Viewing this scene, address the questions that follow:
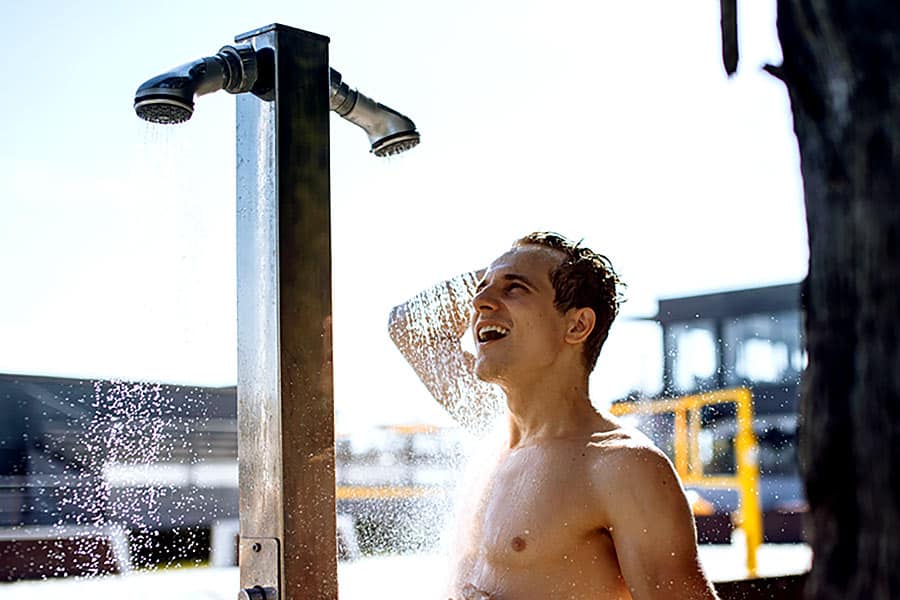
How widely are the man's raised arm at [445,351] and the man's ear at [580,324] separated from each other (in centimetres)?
56

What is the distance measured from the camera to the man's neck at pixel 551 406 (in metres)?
2.41

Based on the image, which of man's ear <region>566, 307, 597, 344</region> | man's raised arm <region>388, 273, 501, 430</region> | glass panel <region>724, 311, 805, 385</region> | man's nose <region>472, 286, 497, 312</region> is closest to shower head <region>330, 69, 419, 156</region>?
man's nose <region>472, 286, 497, 312</region>

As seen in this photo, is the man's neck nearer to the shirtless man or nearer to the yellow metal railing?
the shirtless man

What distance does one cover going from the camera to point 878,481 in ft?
2.67

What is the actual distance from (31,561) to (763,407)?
1400 centimetres

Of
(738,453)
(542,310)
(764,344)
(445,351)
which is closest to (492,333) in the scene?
(542,310)

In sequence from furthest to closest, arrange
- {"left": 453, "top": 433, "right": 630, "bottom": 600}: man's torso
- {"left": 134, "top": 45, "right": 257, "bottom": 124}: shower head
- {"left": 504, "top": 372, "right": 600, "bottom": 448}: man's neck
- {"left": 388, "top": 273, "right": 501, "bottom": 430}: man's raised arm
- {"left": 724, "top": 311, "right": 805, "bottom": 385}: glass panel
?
{"left": 724, "top": 311, "right": 805, "bottom": 385}: glass panel < {"left": 388, "top": 273, "right": 501, "bottom": 430}: man's raised arm < {"left": 504, "top": 372, "right": 600, "bottom": 448}: man's neck < {"left": 453, "top": 433, "right": 630, "bottom": 600}: man's torso < {"left": 134, "top": 45, "right": 257, "bottom": 124}: shower head

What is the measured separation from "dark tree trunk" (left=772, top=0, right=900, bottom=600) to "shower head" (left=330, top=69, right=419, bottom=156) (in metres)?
1.50

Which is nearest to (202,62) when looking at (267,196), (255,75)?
(255,75)

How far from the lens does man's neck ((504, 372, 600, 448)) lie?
7.91ft

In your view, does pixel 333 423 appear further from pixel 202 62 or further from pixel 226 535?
pixel 226 535

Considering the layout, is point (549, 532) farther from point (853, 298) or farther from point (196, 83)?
point (853, 298)

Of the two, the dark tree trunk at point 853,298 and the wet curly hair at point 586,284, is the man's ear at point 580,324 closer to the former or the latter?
the wet curly hair at point 586,284

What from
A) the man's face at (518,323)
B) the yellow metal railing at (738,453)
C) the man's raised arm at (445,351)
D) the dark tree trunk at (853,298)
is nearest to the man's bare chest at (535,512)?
the man's face at (518,323)
